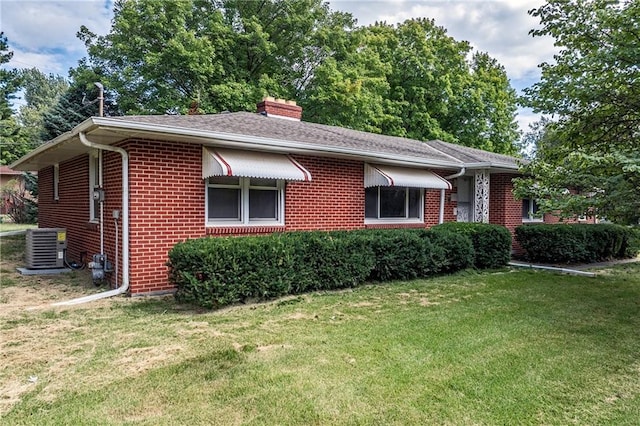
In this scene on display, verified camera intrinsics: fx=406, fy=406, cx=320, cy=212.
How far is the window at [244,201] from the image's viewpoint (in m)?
8.41

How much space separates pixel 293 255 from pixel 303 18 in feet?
70.6

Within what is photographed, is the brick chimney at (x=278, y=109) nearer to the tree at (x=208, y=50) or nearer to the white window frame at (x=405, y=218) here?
the white window frame at (x=405, y=218)

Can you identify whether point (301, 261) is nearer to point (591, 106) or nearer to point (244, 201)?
point (244, 201)

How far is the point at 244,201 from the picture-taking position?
8.75 m

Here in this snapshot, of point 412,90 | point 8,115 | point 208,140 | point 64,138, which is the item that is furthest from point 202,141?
point 8,115

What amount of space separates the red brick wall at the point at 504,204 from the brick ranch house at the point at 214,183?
2.68 feet

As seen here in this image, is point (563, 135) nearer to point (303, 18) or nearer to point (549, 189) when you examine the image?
point (549, 189)

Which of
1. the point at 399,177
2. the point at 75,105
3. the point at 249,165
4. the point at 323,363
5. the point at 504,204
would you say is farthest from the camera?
the point at 75,105

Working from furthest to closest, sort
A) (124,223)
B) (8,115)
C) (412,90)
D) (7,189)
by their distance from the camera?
(8,115)
(7,189)
(412,90)
(124,223)

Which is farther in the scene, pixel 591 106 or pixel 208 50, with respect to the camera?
pixel 208 50

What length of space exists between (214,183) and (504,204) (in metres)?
10.1

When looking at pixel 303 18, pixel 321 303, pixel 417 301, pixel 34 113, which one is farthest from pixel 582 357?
pixel 34 113

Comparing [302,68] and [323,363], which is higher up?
[302,68]

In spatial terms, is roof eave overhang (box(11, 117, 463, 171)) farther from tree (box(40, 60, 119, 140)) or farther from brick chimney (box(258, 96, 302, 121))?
tree (box(40, 60, 119, 140))
